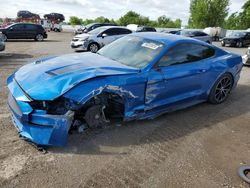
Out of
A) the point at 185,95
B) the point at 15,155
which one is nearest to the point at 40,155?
the point at 15,155

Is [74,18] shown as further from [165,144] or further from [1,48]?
[165,144]

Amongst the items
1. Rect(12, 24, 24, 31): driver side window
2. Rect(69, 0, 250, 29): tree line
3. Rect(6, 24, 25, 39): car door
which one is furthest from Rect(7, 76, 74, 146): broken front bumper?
Rect(69, 0, 250, 29): tree line

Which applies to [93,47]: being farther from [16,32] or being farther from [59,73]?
[59,73]

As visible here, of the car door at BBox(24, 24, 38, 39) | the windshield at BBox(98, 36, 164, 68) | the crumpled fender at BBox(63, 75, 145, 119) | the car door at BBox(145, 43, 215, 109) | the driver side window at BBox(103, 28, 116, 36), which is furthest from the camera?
the car door at BBox(24, 24, 38, 39)

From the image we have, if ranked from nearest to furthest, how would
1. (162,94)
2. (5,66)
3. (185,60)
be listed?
1. (162,94)
2. (185,60)
3. (5,66)

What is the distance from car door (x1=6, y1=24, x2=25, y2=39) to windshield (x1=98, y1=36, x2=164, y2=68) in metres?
17.2

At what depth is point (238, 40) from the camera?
23141 millimetres

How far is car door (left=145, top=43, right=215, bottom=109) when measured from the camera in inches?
173

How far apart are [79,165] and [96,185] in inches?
17.5

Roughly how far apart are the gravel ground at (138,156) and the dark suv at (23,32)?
56.4ft

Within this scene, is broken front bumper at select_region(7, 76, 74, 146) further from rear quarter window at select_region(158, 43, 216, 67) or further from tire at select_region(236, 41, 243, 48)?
tire at select_region(236, 41, 243, 48)

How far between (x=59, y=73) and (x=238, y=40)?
2253 centimetres

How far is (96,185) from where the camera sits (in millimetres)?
3025

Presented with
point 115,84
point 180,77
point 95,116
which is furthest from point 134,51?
point 95,116
